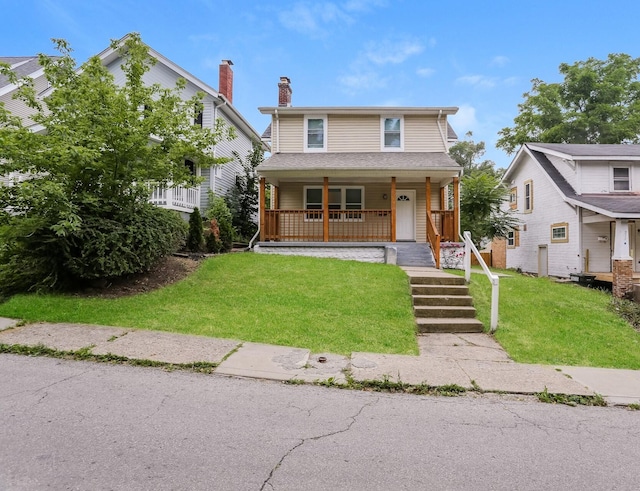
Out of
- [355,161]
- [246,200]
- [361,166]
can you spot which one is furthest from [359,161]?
[246,200]

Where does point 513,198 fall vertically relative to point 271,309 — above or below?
above

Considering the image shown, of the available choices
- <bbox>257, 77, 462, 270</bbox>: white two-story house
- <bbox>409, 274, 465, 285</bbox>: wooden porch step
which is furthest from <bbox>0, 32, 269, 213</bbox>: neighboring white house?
<bbox>409, 274, 465, 285</bbox>: wooden porch step

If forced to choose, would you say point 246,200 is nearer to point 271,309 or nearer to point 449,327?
point 271,309

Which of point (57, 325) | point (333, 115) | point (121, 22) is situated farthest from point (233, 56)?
point (57, 325)

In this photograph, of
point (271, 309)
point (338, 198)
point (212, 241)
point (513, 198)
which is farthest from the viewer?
point (513, 198)

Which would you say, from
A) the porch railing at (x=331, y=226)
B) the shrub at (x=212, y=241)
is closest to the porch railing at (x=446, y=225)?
the porch railing at (x=331, y=226)

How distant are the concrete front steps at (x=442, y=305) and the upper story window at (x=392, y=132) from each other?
782cm

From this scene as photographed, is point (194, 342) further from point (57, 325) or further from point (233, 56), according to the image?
point (233, 56)

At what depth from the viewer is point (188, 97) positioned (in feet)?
59.1

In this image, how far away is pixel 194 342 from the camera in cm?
566

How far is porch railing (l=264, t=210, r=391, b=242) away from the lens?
13602 millimetres

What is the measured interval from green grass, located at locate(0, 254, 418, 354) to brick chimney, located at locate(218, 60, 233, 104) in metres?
12.6

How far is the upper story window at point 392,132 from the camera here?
15.4 metres

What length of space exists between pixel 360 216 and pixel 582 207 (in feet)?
29.0
